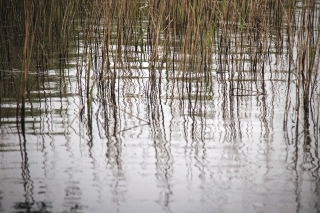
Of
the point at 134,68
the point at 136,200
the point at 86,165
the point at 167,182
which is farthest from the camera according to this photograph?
the point at 134,68

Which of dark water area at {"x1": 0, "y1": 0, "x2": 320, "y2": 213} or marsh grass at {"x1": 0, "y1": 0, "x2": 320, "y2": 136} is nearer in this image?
dark water area at {"x1": 0, "y1": 0, "x2": 320, "y2": 213}

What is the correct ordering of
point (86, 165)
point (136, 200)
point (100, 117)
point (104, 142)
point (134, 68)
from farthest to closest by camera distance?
1. point (134, 68)
2. point (100, 117)
3. point (104, 142)
4. point (86, 165)
5. point (136, 200)

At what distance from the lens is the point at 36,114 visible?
12.9 ft

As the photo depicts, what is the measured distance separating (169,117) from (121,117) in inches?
11.1

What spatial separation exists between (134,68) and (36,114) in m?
1.59

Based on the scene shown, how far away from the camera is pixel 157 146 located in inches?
132

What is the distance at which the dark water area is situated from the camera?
265 cm

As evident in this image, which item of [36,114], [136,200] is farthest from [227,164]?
[36,114]

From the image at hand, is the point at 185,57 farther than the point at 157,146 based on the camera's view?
Yes

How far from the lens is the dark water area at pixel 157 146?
2652mm

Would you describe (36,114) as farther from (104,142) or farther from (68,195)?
(68,195)

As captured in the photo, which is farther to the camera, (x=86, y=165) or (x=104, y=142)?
(x=104, y=142)

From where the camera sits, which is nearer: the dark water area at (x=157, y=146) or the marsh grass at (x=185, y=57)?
the dark water area at (x=157, y=146)

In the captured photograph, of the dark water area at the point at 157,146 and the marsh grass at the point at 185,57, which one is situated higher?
the marsh grass at the point at 185,57
